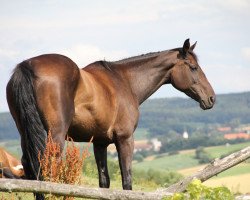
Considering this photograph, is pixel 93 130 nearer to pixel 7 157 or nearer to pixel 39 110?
pixel 39 110

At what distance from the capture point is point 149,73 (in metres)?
12.0

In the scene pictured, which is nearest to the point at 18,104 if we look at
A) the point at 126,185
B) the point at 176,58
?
the point at 126,185

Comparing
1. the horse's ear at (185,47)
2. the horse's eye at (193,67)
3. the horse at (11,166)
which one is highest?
the horse's ear at (185,47)

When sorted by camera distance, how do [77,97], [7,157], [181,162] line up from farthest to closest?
1. [181,162]
2. [7,157]
3. [77,97]

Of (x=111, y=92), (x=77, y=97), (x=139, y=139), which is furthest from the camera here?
(x=139, y=139)

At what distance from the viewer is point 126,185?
34.8 feet

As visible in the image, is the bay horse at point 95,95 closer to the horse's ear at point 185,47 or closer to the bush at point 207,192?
the horse's ear at point 185,47

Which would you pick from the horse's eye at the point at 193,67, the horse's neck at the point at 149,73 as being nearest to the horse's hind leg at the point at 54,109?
the horse's neck at the point at 149,73

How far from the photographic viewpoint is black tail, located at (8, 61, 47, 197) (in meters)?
8.69

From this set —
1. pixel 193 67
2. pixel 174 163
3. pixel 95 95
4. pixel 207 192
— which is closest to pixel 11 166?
pixel 193 67

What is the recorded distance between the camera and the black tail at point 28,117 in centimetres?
869

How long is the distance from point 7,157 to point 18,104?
7.91 meters

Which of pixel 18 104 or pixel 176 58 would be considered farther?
pixel 176 58

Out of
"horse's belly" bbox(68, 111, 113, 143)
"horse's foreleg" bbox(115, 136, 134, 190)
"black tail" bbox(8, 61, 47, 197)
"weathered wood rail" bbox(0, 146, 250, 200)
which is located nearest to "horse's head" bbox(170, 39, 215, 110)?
"horse's foreleg" bbox(115, 136, 134, 190)
